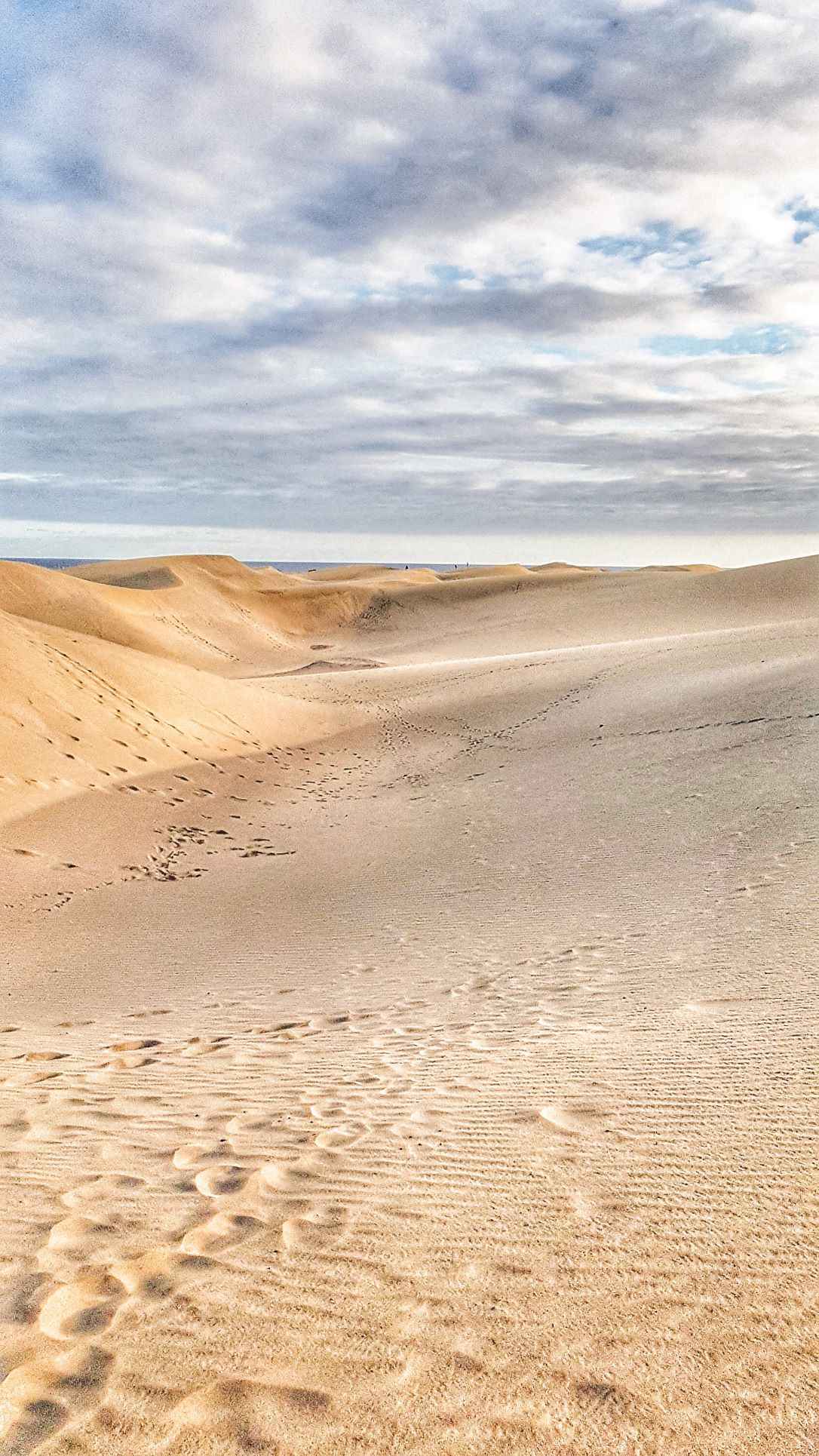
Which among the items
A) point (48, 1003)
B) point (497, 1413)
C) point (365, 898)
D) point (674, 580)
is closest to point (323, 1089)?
point (497, 1413)

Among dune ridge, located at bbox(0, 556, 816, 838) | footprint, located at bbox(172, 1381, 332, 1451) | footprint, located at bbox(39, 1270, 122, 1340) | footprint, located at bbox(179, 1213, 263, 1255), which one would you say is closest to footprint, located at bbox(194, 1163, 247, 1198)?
footprint, located at bbox(179, 1213, 263, 1255)

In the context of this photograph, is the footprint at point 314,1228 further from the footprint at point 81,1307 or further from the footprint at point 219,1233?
the footprint at point 81,1307

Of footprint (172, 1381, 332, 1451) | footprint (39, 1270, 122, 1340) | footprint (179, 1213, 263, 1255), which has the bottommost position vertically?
footprint (179, 1213, 263, 1255)

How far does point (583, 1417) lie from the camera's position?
2.42 metres

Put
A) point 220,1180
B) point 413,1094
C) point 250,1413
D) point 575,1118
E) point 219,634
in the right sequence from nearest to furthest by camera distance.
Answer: point 250,1413 → point 220,1180 → point 575,1118 → point 413,1094 → point 219,634

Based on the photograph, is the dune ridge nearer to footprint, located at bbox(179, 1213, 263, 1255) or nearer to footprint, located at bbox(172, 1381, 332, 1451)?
footprint, located at bbox(179, 1213, 263, 1255)

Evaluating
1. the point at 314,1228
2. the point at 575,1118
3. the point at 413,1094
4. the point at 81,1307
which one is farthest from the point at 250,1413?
the point at 413,1094

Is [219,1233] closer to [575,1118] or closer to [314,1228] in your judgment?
[314,1228]

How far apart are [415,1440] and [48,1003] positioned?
6.15 m

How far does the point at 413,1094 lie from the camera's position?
193 inches

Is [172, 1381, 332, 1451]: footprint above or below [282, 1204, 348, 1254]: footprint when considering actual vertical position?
above

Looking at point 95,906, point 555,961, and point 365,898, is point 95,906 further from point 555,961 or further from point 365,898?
point 555,961

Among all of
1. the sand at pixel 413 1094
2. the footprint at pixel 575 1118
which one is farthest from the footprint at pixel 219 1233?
the footprint at pixel 575 1118

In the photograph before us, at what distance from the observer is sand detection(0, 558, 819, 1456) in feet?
8.51
